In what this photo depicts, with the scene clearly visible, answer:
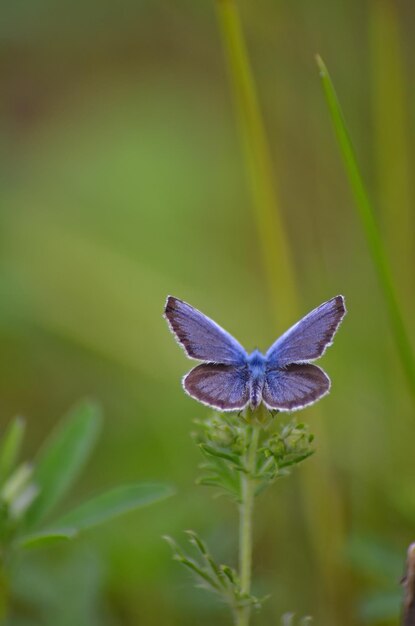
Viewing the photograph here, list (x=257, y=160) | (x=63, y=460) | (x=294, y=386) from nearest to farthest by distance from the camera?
(x=294, y=386), (x=63, y=460), (x=257, y=160)

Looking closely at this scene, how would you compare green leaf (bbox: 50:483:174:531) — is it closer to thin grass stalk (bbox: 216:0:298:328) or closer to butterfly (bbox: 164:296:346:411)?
butterfly (bbox: 164:296:346:411)

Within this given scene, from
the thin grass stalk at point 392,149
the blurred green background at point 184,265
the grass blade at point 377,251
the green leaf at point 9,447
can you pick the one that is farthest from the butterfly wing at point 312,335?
the thin grass stalk at point 392,149

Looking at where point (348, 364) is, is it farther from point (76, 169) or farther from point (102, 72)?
point (102, 72)

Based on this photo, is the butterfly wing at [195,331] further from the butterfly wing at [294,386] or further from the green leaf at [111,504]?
the green leaf at [111,504]

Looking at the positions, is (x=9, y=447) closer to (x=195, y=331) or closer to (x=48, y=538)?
(x=48, y=538)

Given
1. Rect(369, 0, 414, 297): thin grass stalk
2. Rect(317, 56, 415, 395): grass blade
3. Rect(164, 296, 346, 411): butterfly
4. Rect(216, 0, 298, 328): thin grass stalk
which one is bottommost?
Rect(164, 296, 346, 411): butterfly

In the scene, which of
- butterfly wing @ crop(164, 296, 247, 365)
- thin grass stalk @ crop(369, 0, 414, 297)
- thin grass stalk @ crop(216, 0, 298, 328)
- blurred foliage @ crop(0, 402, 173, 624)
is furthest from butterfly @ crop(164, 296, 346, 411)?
thin grass stalk @ crop(369, 0, 414, 297)

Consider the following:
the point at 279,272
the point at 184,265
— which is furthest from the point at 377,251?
the point at 184,265
